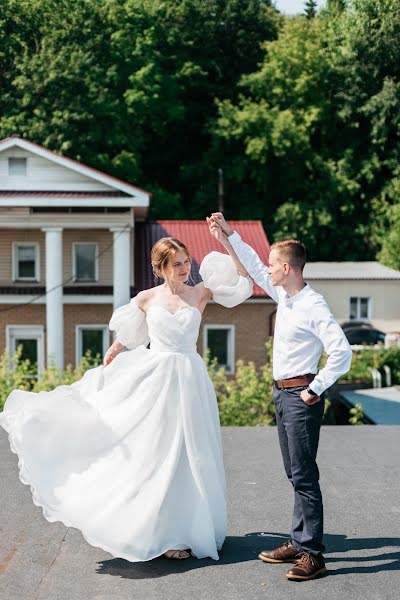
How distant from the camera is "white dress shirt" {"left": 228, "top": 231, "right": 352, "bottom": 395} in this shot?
4.74 meters

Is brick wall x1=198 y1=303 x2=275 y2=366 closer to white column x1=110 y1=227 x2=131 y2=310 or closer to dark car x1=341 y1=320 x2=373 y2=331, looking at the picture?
white column x1=110 y1=227 x2=131 y2=310

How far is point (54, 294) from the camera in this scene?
25516 millimetres

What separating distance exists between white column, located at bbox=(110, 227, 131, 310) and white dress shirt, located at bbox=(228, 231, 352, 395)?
67.5 feet

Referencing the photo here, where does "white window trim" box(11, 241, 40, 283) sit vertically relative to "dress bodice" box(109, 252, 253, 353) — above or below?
above

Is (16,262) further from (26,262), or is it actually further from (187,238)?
(187,238)

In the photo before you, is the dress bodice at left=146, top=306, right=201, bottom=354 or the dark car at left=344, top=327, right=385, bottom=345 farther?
the dark car at left=344, top=327, right=385, bottom=345

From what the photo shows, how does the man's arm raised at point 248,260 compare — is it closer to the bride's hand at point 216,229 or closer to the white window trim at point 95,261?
the bride's hand at point 216,229

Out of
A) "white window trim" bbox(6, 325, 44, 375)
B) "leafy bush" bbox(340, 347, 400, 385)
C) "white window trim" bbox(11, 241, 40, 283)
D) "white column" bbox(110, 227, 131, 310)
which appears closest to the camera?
"white column" bbox(110, 227, 131, 310)

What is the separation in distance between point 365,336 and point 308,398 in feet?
107

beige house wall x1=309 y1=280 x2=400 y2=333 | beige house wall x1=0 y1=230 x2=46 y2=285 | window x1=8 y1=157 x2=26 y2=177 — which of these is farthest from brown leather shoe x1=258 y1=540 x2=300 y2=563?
beige house wall x1=309 y1=280 x2=400 y2=333

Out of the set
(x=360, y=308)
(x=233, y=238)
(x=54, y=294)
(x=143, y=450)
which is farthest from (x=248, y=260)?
(x=360, y=308)

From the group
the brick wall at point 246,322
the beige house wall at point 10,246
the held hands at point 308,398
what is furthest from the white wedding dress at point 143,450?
the beige house wall at point 10,246

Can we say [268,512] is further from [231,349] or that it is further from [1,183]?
[1,183]

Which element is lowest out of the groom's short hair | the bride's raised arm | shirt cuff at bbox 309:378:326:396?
shirt cuff at bbox 309:378:326:396
